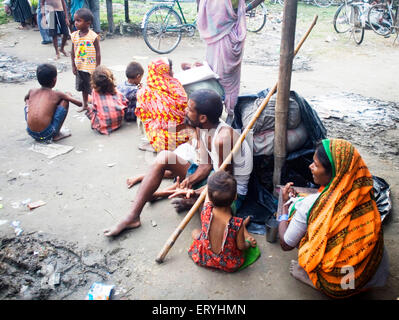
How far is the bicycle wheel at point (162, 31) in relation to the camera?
8.03 metres

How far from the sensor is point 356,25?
9445 mm

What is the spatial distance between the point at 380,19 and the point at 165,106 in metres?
9.01

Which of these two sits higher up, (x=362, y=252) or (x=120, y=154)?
(x=362, y=252)

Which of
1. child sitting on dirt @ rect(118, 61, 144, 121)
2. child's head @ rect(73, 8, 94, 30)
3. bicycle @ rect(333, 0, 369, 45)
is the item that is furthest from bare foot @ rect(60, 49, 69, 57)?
bicycle @ rect(333, 0, 369, 45)

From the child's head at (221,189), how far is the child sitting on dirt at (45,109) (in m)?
2.74

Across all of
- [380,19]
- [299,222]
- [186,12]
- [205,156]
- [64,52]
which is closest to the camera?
[299,222]

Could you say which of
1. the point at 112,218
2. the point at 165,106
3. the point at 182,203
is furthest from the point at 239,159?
the point at 165,106

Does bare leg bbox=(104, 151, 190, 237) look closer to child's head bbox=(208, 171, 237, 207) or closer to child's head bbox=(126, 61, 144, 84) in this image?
child's head bbox=(208, 171, 237, 207)

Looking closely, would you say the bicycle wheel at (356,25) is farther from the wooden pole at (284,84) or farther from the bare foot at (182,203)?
the bare foot at (182,203)

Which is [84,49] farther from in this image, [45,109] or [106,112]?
[45,109]
